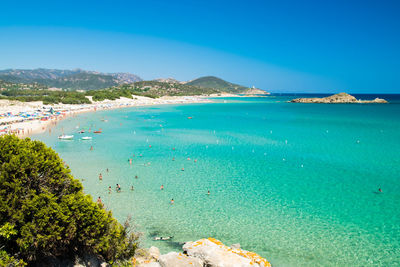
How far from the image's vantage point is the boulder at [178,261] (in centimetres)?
1045

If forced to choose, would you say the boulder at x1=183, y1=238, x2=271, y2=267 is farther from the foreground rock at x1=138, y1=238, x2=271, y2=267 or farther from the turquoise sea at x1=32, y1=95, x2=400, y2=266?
the turquoise sea at x1=32, y1=95, x2=400, y2=266

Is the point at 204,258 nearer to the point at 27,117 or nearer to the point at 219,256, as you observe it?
the point at 219,256

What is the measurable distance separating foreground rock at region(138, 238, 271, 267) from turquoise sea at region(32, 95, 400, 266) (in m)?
2.52

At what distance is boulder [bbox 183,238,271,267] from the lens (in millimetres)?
10680

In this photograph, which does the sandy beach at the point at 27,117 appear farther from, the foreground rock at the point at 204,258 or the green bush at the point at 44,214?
the foreground rock at the point at 204,258

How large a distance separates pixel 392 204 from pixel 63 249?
2195 centimetres

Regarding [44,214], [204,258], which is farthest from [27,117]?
[204,258]

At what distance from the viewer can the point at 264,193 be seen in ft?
72.9

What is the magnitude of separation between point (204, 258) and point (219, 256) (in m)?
0.64

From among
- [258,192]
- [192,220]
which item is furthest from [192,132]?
[192,220]

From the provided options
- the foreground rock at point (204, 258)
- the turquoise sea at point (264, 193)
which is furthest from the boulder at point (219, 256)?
the turquoise sea at point (264, 193)

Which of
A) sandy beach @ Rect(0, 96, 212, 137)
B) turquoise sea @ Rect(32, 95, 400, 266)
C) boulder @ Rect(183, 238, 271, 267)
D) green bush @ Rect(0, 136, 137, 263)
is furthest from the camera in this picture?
sandy beach @ Rect(0, 96, 212, 137)

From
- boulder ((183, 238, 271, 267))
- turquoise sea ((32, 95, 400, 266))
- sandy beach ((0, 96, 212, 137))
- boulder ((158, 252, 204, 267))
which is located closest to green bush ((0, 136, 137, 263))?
boulder ((158, 252, 204, 267))

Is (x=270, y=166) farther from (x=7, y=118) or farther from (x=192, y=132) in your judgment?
(x=7, y=118)
